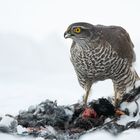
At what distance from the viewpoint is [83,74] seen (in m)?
10.4

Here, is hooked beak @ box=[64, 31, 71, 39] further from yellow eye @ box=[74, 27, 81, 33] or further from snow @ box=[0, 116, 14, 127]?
snow @ box=[0, 116, 14, 127]

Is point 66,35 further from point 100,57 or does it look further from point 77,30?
point 100,57

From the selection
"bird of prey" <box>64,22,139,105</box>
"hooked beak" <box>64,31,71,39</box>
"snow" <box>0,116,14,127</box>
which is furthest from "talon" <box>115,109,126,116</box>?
"hooked beak" <box>64,31,71,39</box>

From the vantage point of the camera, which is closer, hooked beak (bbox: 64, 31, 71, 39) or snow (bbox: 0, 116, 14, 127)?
snow (bbox: 0, 116, 14, 127)

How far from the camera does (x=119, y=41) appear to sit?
420 inches

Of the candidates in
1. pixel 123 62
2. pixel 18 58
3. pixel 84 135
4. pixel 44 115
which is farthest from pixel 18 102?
pixel 18 58

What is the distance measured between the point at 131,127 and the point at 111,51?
2499 millimetres

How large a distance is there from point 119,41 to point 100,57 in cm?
58

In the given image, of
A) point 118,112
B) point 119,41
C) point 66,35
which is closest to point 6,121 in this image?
point 118,112

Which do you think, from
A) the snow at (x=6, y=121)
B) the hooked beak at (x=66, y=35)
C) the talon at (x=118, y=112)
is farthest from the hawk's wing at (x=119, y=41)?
the snow at (x=6, y=121)

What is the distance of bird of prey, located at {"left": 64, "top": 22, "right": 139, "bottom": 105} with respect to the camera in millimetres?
10212

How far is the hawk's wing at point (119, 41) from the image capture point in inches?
413

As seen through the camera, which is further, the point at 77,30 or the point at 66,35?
the point at 77,30

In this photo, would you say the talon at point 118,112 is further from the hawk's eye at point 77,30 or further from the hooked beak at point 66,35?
the hawk's eye at point 77,30
